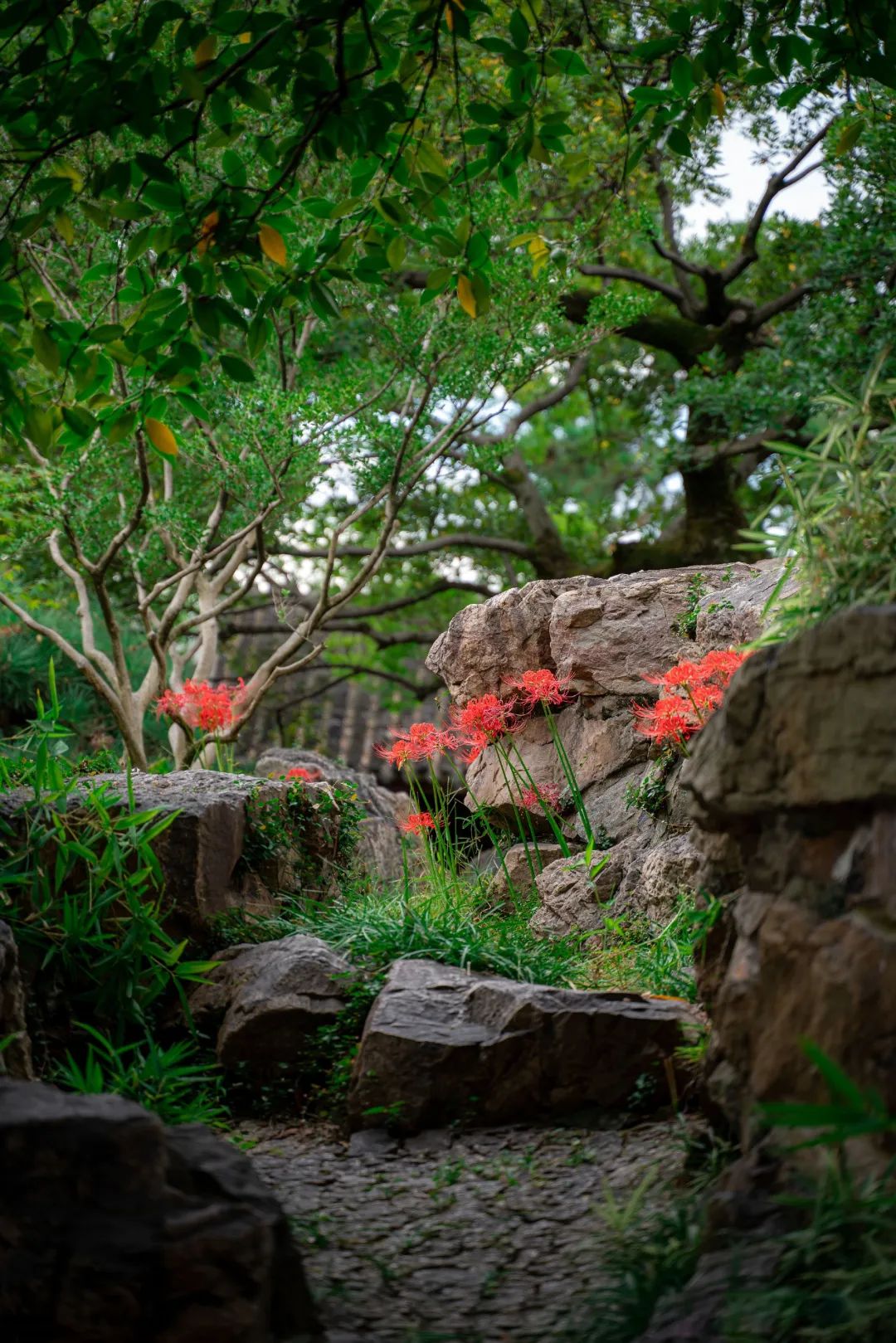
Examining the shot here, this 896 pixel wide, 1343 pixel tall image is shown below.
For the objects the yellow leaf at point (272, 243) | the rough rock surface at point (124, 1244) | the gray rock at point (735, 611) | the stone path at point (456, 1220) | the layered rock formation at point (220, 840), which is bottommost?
the stone path at point (456, 1220)

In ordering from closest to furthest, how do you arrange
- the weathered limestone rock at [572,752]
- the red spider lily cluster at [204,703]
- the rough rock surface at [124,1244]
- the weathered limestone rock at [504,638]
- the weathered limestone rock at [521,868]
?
1. the rough rock surface at [124,1244]
2. the weathered limestone rock at [521,868]
3. the weathered limestone rock at [572,752]
4. the weathered limestone rock at [504,638]
5. the red spider lily cluster at [204,703]

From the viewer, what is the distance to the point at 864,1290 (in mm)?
2229

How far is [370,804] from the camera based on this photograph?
26.5 feet

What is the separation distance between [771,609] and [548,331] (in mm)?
5205

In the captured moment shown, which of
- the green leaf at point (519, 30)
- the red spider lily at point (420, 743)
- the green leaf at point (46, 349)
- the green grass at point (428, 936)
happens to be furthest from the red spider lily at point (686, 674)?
the green leaf at point (46, 349)

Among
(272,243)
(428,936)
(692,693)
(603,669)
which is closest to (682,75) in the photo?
(272,243)

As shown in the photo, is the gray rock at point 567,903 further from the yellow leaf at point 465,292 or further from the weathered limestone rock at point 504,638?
the yellow leaf at point 465,292

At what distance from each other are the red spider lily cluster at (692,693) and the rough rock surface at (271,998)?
63.0 inches

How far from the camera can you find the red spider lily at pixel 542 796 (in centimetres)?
587

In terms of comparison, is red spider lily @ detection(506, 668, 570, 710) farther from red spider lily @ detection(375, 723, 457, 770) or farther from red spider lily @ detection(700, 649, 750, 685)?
red spider lily @ detection(700, 649, 750, 685)

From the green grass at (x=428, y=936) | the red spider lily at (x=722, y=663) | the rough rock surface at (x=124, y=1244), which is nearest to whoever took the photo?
the rough rock surface at (x=124, y=1244)

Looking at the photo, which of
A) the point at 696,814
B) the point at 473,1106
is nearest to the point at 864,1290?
the point at 696,814

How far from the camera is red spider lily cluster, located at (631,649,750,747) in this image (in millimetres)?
4574

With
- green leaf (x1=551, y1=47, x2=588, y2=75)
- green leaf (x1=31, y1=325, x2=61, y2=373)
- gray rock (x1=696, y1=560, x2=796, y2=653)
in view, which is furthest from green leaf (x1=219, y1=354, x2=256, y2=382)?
gray rock (x1=696, y1=560, x2=796, y2=653)
